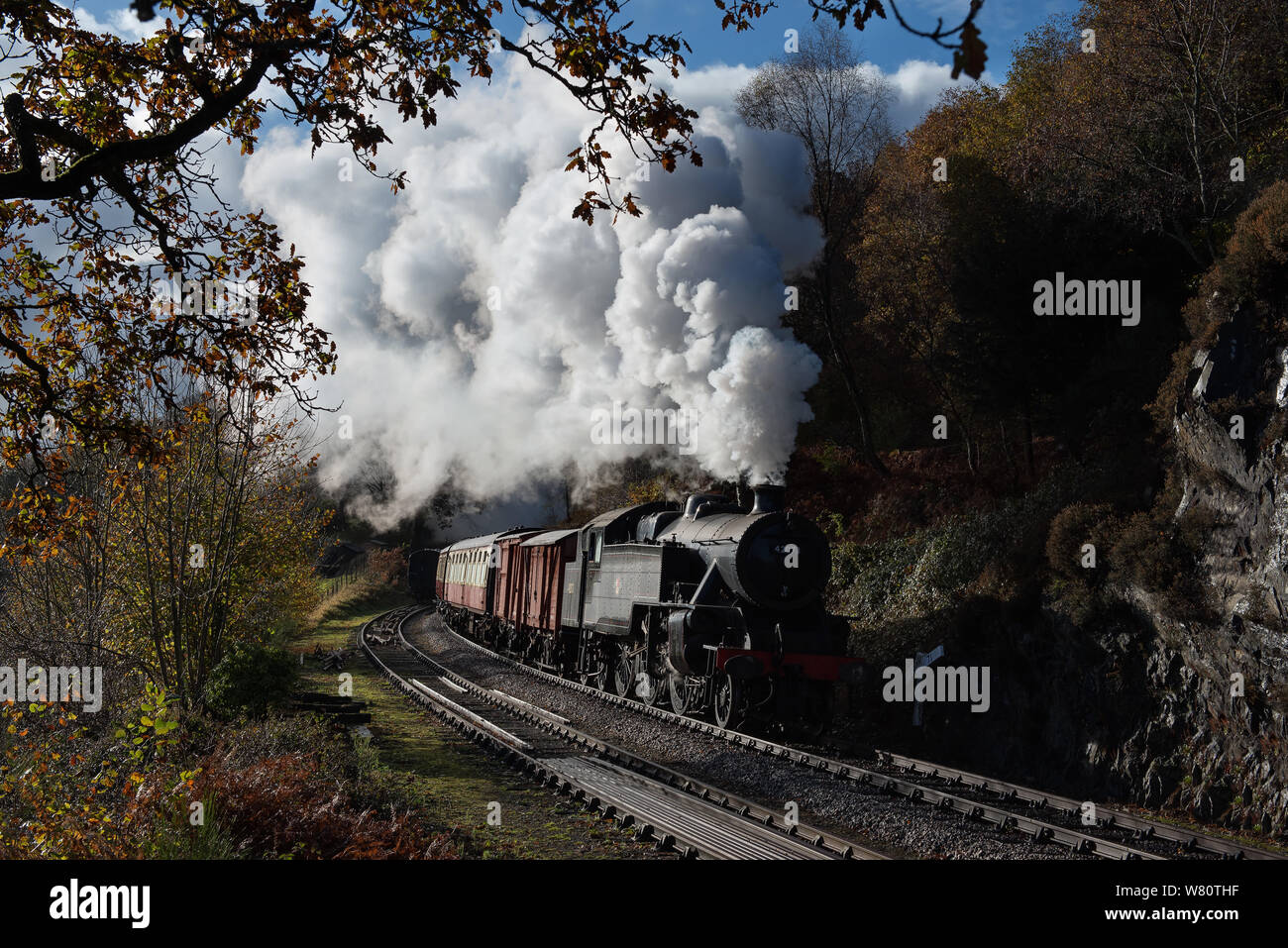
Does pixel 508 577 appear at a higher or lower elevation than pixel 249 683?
higher

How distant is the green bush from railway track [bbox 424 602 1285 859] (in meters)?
6.01

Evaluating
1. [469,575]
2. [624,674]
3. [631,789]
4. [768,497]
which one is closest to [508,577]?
[469,575]

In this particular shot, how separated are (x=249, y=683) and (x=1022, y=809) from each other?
9719 millimetres

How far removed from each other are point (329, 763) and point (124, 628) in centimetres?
602

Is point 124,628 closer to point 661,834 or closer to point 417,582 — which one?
point 661,834

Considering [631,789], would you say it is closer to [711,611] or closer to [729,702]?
[729,702]

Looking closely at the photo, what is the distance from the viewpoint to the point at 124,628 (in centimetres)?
1362

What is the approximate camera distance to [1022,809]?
9055mm

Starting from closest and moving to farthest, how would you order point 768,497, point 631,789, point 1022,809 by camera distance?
1. point 1022,809
2. point 631,789
3. point 768,497

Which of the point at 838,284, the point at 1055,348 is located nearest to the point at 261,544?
the point at 1055,348

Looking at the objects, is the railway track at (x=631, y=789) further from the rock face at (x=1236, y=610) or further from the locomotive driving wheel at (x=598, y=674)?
the rock face at (x=1236, y=610)

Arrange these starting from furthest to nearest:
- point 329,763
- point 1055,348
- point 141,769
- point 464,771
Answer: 1. point 1055,348
2. point 464,771
3. point 329,763
4. point 141,769

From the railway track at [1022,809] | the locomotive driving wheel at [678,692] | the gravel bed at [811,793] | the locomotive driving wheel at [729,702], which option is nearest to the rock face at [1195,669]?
the railway track at [1022,809]

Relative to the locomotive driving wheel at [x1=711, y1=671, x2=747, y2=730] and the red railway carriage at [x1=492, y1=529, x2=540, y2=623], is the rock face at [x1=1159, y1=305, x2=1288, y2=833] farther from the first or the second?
the red railway carriage at [x1=492, y1=529, x2=540, y2=623]
